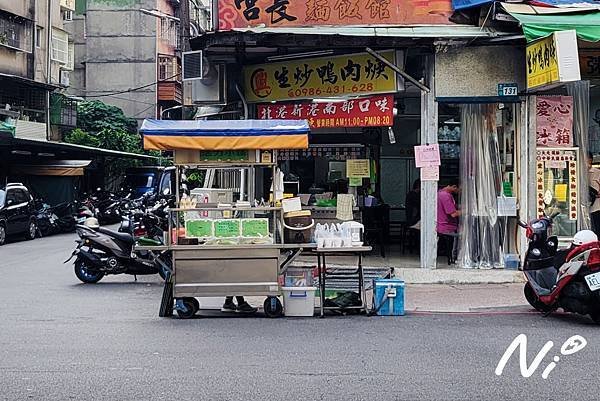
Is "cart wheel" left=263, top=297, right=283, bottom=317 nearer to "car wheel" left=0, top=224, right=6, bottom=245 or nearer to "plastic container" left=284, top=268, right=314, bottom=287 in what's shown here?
"plastic container" left=284, top=268, right=314, bottom=287

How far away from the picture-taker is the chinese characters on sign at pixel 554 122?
45.5 ft

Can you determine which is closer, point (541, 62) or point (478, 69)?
point (541, 62)

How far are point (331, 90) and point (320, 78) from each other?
32cm

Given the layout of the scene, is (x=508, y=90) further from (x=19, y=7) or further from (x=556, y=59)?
(x=19, y=7)

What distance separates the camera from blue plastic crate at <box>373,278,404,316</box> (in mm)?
10578

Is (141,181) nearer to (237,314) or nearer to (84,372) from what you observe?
(237,314)

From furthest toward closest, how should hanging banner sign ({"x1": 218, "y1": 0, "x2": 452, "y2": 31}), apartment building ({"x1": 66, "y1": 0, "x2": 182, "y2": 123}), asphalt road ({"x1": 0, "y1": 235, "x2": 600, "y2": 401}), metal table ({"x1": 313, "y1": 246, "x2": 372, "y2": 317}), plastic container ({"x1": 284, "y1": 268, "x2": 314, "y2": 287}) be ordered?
apartment building ({"x1": 66, "y1": 0, "x2": 182, "y2": 123})
hanging banner sign ({"x1": 218, "y1": 0, "x2": 452, "y2": 31})
plastic container ({"x1": 284, "y1": 268, "x2": 314, "y2": 287})
metal table ({"x1": 313, "y1": 246, "x2": 372, "y2": 317})
asphalt road ({"x1": 0, "y1": 235, "x2": 600, "y2": 401})

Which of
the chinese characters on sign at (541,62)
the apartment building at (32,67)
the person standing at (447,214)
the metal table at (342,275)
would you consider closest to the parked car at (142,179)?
the apartment building at (32,67)

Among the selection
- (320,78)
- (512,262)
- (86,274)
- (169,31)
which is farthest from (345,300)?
(169,31)

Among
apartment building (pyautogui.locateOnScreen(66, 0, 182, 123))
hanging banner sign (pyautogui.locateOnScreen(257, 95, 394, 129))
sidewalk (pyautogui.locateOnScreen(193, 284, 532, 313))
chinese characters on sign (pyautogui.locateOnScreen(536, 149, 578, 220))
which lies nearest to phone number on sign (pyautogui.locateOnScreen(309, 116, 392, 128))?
hanging banner sign (pyautogui.locateOnScreen(257, 95, 394, 129))

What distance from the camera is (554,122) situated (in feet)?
45.6

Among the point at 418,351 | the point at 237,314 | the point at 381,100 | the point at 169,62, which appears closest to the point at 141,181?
the point at 169,62

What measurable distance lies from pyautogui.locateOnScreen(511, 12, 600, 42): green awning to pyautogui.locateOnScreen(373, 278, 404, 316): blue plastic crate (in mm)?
4586

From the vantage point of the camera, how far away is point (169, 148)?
10.4 metres
